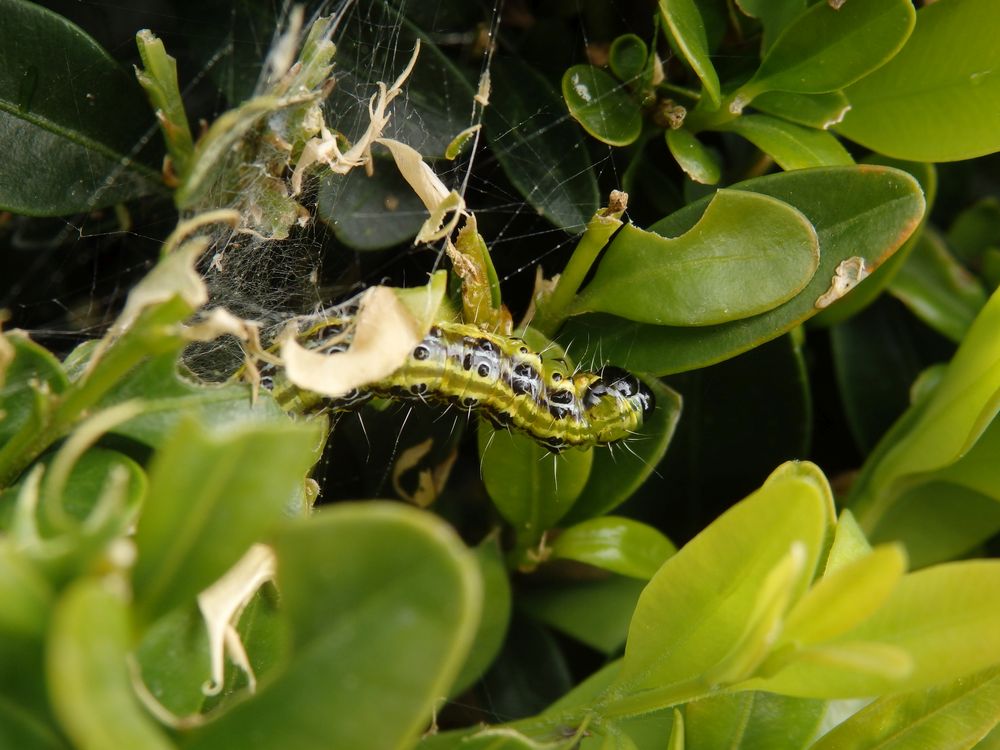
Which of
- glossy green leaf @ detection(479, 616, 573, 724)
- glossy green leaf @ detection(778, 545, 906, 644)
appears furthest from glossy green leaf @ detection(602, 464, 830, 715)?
glossy green leaf @ detection(479, 616, 573, 724)

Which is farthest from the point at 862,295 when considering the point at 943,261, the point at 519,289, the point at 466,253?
the point at 466,253

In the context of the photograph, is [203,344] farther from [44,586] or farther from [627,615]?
[44,586]

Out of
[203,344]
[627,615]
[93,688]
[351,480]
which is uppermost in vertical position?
[93,688]

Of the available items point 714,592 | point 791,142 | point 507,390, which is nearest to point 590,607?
point 507,390

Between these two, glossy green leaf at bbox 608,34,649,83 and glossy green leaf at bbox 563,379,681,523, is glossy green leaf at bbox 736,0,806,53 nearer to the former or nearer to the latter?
glossy green leaf at bbox 608,34,649,83

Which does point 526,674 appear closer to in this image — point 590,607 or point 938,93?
point 590,607

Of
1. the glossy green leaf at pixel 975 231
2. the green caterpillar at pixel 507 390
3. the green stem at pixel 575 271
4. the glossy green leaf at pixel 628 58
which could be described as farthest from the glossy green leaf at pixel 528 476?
the glossy green leaf at pixel 975 231

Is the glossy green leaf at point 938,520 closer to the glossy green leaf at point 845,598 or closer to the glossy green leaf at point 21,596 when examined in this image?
the glossy green leaf at point 845,598
